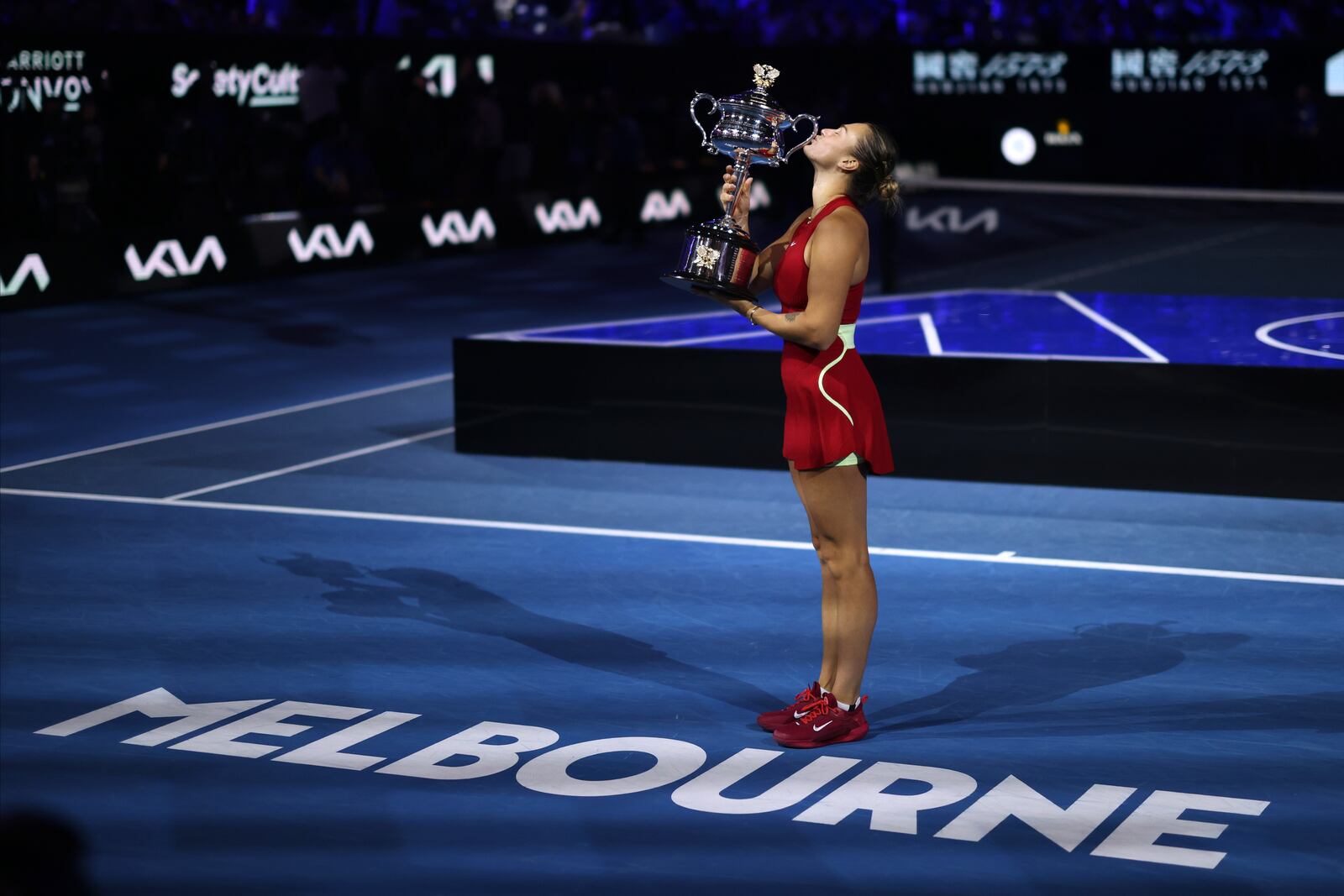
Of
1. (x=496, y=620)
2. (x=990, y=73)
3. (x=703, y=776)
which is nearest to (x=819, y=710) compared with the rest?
(x=703, y=776)

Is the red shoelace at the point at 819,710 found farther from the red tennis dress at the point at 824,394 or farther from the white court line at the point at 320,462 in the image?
the white court line at the point at 320,462

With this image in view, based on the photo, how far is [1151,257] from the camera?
40.4ft

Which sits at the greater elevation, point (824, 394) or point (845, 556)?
point (824, 394)

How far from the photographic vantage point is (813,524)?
220 inches

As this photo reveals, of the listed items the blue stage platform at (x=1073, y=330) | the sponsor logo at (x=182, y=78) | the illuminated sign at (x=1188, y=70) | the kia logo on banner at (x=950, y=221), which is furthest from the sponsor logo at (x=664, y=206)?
the blue stage platform at (x=1073, y=330)

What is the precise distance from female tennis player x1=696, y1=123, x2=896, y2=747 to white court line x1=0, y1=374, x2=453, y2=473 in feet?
20.1

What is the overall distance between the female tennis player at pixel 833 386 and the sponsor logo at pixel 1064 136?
850 inches

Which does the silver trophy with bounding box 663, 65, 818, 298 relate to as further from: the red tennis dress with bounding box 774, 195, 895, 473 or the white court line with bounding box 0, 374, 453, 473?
the white court line with bounding box 0, 374, 453, 473

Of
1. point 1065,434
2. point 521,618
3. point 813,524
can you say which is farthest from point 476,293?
point 813,524

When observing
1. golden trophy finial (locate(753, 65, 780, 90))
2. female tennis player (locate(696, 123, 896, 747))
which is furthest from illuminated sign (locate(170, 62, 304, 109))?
female tennis player (locate(696, 123, 896, 747))

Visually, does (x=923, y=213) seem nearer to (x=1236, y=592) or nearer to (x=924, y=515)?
(x=924, y=515)

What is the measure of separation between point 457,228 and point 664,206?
151 inches

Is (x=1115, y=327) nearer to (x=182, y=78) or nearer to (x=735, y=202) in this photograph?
(x=735, y=202)

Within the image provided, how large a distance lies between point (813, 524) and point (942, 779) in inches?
33.2
